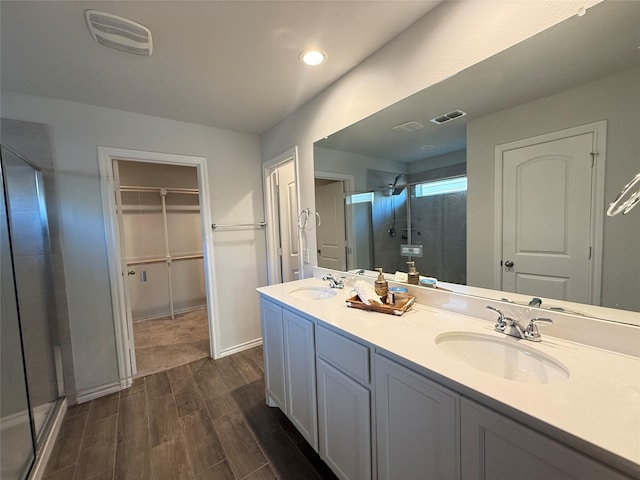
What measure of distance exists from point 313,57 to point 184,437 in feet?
8.44

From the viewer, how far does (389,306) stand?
4.43 feet

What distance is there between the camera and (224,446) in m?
1.58

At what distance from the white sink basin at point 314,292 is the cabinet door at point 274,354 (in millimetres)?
218

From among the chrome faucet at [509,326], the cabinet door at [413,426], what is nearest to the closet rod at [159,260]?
the cabinet door at [413,426]

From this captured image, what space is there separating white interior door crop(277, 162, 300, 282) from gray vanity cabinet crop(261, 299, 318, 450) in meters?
1.17

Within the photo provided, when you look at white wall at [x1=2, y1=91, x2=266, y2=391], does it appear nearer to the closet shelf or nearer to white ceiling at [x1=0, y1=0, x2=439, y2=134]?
white ceiling at [x1=0, y1=0, x2=439, y2=134]

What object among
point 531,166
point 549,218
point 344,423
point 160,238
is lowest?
point 344,423

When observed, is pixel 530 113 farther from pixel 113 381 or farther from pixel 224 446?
pixel 113 381

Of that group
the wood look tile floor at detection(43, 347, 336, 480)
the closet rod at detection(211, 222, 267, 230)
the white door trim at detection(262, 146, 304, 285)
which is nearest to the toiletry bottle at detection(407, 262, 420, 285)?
the wood look tile floor at detection(43, 347, 336, 480)

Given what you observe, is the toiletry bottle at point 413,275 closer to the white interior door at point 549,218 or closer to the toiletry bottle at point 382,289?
the toiletry bottle at point 382,289

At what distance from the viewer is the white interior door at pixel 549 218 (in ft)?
3.12

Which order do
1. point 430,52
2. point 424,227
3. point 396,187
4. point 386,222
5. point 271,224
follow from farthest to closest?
point 271,224
point 386,222
point 396,187
point 424,227
point 430,52

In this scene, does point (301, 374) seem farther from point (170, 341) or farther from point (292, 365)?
point (170, 341)

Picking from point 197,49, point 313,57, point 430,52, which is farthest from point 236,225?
point 430,52
